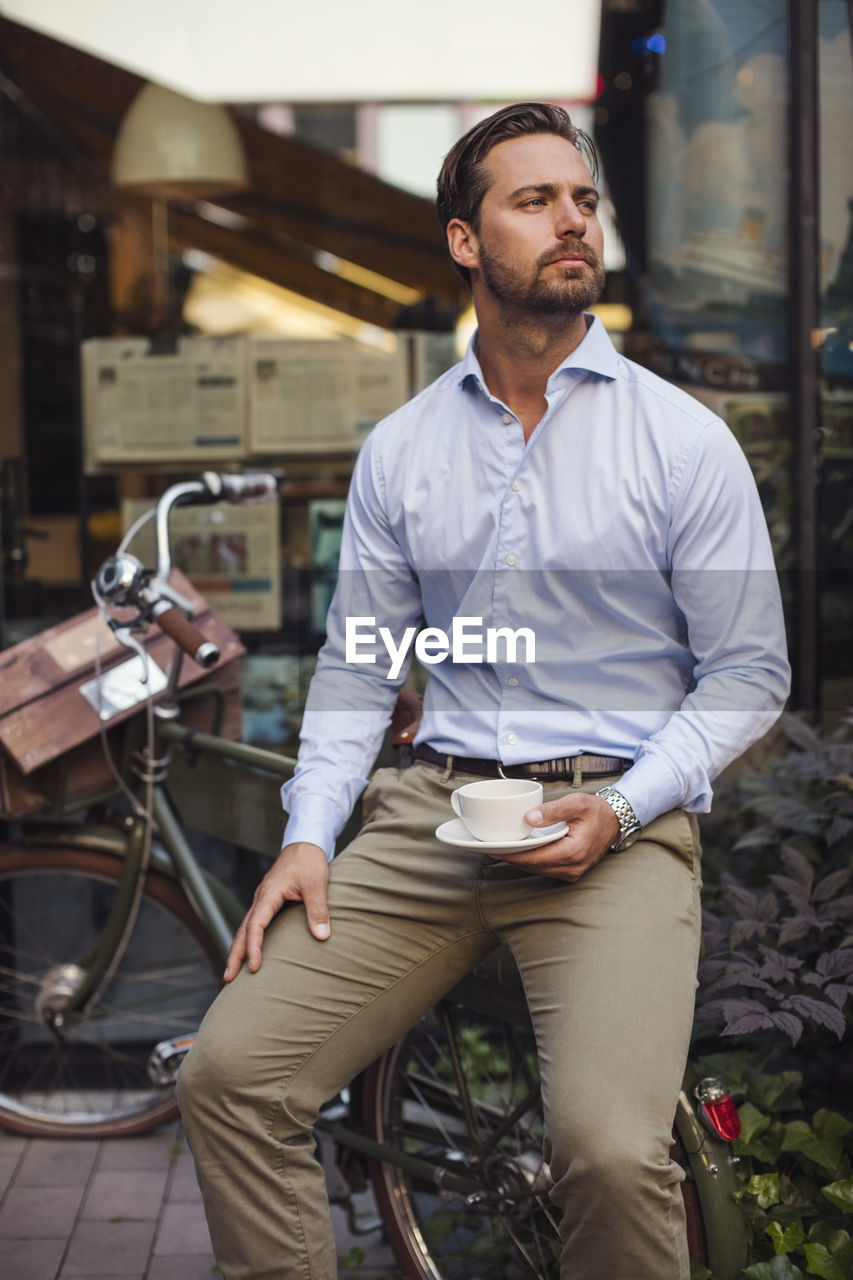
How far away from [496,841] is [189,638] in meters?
0.85

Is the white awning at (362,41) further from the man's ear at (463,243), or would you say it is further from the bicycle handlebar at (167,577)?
the man's ear at (463,243)

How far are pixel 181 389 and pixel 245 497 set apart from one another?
39.3 inches

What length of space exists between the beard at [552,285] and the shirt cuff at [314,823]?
2.96 ft

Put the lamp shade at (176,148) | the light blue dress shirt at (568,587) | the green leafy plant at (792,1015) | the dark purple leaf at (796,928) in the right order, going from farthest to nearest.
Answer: the lamp shade at (176,148)
the dark purple leaf at (796,928)
the green leafy plant at (792,1015)
the light blue dress shirt at (568,587)

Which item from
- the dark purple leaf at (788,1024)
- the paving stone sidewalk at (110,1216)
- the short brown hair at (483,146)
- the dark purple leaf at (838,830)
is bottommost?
the paving stone sidewalk at (110,1216)

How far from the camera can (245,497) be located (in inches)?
122

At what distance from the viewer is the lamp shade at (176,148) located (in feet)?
13.1

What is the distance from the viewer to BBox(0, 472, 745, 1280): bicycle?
2.49 meters

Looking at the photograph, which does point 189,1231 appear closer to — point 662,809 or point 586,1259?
point 586,1259

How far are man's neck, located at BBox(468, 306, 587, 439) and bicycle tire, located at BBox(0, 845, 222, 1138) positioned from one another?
175 centimetres

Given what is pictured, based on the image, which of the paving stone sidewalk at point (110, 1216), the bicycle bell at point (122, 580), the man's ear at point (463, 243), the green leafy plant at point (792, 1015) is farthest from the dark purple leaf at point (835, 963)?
the bicycle bell at point (122, 580)

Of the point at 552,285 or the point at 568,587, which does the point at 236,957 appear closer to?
the point at 568,587

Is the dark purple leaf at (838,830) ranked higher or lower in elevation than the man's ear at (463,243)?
lower

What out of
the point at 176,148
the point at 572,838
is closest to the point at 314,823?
the point at 572,838
